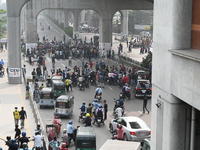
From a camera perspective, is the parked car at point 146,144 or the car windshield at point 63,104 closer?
the parked car at point 146,144

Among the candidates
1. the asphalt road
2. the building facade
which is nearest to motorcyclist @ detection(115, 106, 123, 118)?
the asphalt road

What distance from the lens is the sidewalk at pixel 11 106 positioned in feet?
89.1

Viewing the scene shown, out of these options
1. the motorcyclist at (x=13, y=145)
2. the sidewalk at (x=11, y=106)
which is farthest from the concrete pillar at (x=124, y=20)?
the motorcyclist at (x=13, y=145)

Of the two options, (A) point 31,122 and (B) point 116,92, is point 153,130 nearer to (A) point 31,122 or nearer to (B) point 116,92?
(A) point 31,122

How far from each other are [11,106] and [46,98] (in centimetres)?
325

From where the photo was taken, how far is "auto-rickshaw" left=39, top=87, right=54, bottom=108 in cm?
3241

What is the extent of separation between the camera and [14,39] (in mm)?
42750

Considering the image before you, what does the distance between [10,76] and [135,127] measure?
22.0 m

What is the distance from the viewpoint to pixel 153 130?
56.0 ft

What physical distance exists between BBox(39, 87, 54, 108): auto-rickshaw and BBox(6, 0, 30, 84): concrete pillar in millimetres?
11160

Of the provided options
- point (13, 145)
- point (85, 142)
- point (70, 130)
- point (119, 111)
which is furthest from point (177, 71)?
point (119, 111)

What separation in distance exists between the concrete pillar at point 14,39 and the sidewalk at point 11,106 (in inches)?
38.5

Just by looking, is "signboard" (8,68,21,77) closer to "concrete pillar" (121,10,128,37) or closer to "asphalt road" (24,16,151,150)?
"asphalt road" (24,16,151,150)

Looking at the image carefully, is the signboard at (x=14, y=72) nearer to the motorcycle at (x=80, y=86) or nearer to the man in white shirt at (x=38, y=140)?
the motorcycle at (x=80, y=86)
